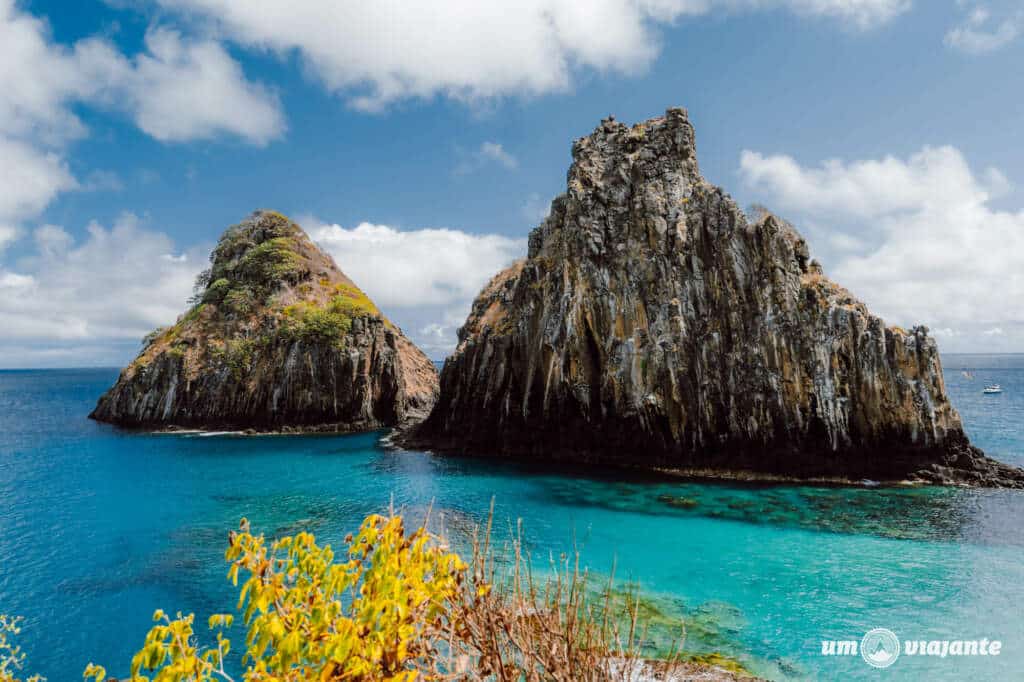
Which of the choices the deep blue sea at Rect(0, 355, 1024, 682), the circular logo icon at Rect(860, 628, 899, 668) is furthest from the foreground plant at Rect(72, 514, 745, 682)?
the circular logo icon at Rect(860, 628, 899, 668)

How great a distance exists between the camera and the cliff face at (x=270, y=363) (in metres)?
69.9

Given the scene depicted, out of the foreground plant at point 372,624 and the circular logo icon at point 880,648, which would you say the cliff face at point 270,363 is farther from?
the foreground plant at point 372,624

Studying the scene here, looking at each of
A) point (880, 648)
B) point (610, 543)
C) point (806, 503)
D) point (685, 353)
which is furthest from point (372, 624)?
point (685, 353)

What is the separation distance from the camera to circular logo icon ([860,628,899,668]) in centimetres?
1491

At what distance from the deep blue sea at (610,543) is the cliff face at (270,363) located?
70.7 feet

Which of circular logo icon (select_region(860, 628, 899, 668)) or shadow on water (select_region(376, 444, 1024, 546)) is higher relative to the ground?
shadow on water (select_region(376, 444, 1024, 546))

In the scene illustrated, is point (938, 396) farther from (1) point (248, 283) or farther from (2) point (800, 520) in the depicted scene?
(1) point (248, 283)

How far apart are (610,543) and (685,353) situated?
22027 millimetres

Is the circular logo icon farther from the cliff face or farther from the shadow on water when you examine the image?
the cliff face

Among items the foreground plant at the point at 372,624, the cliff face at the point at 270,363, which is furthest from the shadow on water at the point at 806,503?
the cliff face at the point at 270,363

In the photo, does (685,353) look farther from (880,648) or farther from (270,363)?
(270,363)

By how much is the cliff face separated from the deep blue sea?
2156cm

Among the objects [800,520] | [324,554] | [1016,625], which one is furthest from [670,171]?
[324,554]

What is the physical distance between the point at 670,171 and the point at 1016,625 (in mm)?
40339
